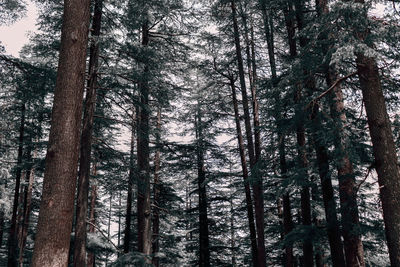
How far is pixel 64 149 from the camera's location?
3.58 metres

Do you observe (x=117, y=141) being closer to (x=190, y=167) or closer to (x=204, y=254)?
(x=190, y=167)

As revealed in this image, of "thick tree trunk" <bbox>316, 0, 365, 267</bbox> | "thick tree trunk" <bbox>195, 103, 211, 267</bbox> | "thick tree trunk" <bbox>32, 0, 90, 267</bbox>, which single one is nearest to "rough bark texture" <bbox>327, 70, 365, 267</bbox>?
"thick tree trunk" <bbox>316, 0, 365, 267</bbox>

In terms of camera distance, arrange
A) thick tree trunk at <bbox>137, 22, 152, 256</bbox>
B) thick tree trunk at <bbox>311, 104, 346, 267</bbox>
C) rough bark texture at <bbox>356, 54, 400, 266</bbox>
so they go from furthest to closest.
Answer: thick tree trunk at <bbox>137, 22, 152, 256</bbox>
thick tree trunk at <bbox>311, 104, 346, 267</bbox>
rough bark texture at <bbox>356, 54, 400, 266</bbox>

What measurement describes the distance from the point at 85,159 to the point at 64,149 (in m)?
5.36

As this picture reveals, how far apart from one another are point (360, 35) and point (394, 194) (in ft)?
10.3

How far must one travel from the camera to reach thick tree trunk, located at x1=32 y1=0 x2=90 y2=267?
11.0 feet

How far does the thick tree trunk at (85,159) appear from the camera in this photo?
8.14m

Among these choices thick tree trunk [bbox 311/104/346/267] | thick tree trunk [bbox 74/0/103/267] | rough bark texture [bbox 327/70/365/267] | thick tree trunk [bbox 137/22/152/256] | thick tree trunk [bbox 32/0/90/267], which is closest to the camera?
thick tree trunk [bbox 32/0/90/267]

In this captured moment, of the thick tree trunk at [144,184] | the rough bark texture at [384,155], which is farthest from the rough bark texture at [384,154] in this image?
the thick tree trunk at [144,184]

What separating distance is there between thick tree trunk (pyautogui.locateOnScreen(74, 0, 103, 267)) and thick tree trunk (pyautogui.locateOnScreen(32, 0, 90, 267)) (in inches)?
185

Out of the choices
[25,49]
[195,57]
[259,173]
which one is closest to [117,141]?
[25,49]

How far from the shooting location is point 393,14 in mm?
6039

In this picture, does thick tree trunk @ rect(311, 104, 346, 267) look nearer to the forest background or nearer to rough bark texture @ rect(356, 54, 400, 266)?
the forest background

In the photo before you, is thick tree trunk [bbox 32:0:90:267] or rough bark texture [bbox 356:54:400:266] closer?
thick tree trunk [bbox 32:0:90:267]
